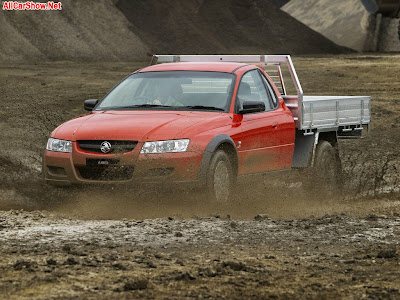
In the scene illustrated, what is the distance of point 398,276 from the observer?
6.63 meters

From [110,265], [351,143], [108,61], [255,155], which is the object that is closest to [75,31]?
[108,61]

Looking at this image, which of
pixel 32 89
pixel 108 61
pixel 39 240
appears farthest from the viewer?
pixel 108 61

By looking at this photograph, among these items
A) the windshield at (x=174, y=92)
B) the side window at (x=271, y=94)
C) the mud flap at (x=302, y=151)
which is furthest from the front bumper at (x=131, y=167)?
the mud flap at (x=302, y=151)

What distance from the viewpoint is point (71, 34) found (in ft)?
146

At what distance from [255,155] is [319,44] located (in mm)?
47639

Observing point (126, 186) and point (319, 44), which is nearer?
point (126, 186)

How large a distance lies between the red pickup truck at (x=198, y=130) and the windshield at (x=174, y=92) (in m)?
0.01

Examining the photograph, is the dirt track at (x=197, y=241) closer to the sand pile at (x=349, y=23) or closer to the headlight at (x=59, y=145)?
the headlight at (x=59, y=145)

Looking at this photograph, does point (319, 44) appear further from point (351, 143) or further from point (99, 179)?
point (99, 179)

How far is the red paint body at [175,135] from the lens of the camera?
9.30 meters

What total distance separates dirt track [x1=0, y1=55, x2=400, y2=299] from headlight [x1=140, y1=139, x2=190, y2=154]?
395mm

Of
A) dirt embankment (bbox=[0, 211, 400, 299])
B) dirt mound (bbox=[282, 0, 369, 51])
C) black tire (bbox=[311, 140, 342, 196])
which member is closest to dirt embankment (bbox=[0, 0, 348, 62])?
dirt mound (bbox=[282, 0, 369, 51])

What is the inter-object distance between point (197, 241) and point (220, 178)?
1935mm

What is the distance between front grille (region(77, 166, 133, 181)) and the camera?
9320 millimetres
